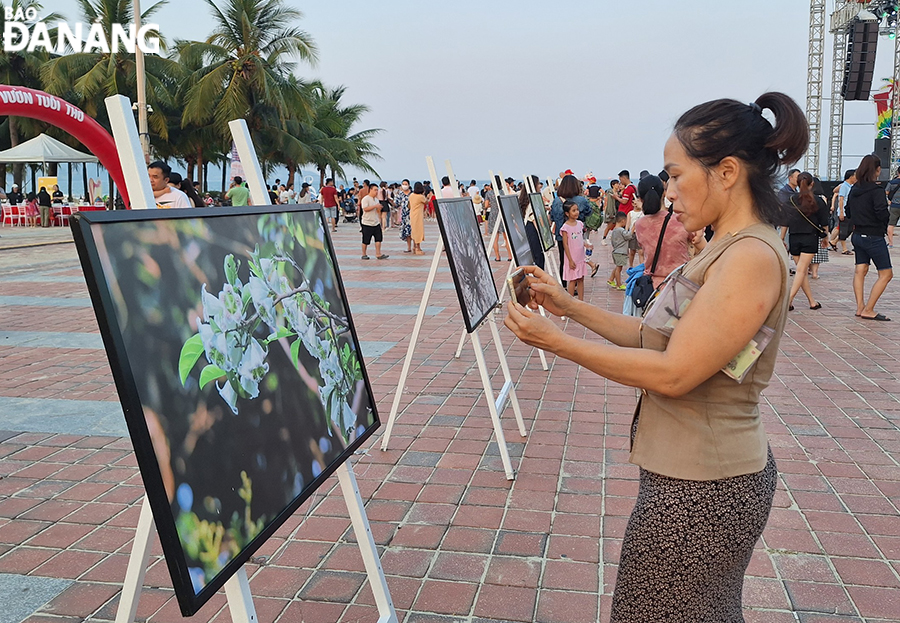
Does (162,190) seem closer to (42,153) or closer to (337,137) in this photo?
(42,153)

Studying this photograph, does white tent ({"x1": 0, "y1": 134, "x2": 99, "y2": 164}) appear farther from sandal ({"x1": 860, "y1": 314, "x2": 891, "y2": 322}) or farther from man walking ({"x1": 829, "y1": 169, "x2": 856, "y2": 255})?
sandal ({"x1": 860, "y1": 314, "x2": 891, "y2": 322})

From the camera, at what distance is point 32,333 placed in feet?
26.2

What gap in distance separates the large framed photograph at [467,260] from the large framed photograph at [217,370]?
5.83 feet

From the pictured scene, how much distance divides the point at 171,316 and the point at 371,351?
5670 millimetres

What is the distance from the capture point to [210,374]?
5.33 feet

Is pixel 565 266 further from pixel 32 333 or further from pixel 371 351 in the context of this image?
pixel 32 333

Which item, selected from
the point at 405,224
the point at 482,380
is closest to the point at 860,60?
the point at 405,224

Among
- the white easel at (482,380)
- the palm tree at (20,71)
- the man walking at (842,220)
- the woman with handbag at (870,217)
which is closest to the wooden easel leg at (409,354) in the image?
the white easel at (482,380)

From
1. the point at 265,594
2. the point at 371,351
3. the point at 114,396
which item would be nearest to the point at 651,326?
the point at 265,594

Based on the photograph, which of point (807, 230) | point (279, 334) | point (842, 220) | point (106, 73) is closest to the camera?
point (279, 334)

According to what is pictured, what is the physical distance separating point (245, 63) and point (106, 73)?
247 inches

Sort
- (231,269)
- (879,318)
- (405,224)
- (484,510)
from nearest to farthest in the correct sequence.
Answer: (231,269) < (484,510) < (879,318) < (405,224)

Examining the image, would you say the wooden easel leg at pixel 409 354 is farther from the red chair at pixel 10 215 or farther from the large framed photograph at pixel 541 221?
the red chair at pixel 10 215

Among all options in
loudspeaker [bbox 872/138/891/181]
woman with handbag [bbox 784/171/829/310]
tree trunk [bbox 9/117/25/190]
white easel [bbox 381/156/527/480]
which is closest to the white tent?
tree trunk [bbox 9/117/25/190]
